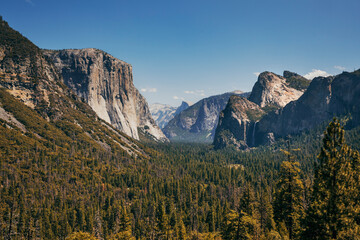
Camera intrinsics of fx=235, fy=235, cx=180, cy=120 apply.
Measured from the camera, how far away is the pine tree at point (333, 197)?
936 inches

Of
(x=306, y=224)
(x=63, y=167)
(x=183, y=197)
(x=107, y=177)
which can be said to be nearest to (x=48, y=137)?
(x=63, y=167)

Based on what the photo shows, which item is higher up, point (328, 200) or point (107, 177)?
point (328, 200)

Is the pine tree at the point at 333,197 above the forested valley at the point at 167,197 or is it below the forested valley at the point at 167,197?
above

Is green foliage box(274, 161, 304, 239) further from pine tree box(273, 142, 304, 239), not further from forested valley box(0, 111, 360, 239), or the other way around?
forested valley box(0, 111, 360, 239)

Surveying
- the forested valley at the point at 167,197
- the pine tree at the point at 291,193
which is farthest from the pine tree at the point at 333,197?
the pine tree at the point at 291,193

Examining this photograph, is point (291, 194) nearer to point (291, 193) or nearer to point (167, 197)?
point (291, 193)

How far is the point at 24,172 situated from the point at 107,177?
4679 centimetres

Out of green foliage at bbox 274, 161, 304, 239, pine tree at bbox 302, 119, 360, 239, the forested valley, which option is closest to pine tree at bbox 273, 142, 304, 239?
green foliage at bbox 274, 161, 304, 239

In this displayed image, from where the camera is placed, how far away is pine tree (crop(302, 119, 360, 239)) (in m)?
23.8

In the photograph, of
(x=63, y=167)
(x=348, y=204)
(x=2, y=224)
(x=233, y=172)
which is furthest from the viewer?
(x=233, y=172)

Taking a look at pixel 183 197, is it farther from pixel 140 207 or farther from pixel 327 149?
pixel 327 149

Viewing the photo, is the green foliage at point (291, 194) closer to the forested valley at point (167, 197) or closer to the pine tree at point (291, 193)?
the pine tree at point (291, 193)

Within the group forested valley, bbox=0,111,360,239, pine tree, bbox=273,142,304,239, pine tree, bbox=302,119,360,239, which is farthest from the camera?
pine tree, bbox=273,142,304,239

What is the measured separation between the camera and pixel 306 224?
25266 millimetres
